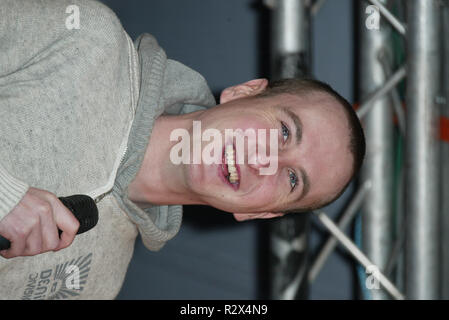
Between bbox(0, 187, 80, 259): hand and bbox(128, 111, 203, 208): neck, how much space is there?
266 millimetres

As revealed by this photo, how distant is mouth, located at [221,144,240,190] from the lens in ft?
2.54

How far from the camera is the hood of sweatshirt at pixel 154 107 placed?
79cm

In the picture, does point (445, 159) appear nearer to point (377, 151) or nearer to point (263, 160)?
point (377, 151)

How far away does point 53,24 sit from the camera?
72 centimetres

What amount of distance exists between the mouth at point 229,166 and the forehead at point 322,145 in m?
0.10

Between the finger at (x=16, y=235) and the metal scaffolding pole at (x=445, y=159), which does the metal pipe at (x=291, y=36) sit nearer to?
the metal scaffolding pole at (x=445, y=159)

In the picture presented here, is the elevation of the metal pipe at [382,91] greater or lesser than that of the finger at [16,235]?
greater

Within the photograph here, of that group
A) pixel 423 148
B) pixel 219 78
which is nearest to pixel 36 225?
pixel 423 148

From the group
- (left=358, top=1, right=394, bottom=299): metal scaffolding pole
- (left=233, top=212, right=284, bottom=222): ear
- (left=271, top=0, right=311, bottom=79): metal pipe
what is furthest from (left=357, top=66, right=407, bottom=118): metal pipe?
(left=233, top=212, right=284, bottom=222): ear

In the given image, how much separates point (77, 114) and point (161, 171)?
0.18 meters

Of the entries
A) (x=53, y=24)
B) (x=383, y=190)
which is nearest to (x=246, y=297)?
(x=383, y=190)

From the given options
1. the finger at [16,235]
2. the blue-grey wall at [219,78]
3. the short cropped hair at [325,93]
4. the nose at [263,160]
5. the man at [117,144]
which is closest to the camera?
the finger at [16,235]

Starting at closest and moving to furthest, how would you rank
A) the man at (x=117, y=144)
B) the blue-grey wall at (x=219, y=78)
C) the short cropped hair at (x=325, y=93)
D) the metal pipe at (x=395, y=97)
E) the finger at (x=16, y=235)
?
1. the finger at (x=16, y=235)
2. the man at (x=117, y=144)
3. the short cropped hair at (x=325, y=93)
4. the metal pipe at (x=395, y=97)
5. the blue-grey wall at (x=219, y=78)

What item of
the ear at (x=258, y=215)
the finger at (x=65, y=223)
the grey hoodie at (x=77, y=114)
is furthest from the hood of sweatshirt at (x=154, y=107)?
the finger at (x=65, y=223)
